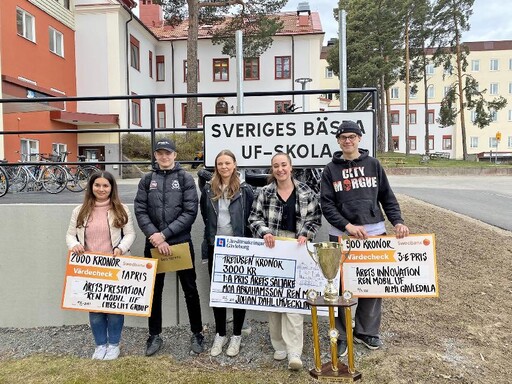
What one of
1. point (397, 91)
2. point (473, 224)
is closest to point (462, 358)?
point (473, 224)

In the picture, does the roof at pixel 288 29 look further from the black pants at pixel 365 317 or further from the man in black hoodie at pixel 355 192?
the black pants at pixel 365 317

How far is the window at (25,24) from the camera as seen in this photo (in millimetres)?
20016

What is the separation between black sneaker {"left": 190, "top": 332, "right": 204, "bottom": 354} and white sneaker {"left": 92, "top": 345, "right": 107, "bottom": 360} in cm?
79

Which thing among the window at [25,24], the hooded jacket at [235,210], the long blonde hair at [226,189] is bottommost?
the hooded jacket at [235,210]

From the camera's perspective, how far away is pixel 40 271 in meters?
4.82

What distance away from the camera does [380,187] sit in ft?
12.4

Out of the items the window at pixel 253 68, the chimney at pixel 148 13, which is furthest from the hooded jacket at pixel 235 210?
the chimney at pixel 148 13

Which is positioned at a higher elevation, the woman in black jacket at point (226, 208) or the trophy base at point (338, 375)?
the woman in black jacket at point (226, 208)

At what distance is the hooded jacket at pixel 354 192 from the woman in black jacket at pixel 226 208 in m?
0.71

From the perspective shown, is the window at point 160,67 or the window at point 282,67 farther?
the window at point 160,67

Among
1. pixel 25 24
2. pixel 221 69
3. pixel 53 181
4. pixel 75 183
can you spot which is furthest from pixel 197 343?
pixel 221 69

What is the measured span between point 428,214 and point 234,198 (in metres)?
6.48

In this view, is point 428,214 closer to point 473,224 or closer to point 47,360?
point 473,224

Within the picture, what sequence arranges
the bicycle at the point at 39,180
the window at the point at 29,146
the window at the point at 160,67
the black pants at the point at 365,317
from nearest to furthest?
the black pants at the point at 365,317
the bicycle at the point at 39,180
the window at the point at 29,146
the window at the point at 160,67
